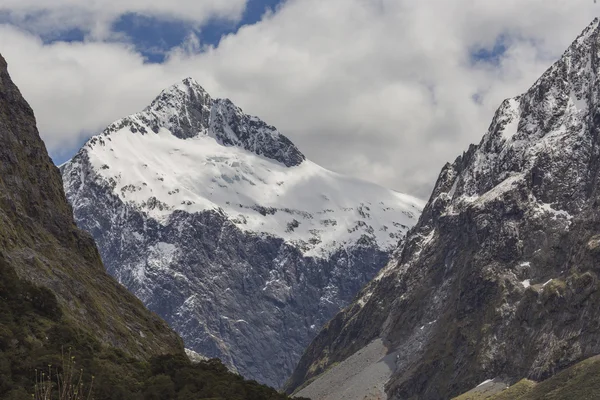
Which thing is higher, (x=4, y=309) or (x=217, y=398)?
(x=4, y=309)

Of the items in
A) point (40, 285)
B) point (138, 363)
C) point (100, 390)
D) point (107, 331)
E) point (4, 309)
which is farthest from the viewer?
point (107, 331)

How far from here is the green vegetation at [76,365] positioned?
13762cm

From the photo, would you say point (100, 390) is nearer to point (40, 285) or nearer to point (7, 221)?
point (40, 285)

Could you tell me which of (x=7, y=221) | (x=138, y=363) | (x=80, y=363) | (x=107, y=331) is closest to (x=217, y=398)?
(x=80, y=363)

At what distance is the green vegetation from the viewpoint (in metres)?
138

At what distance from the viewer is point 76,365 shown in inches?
5792

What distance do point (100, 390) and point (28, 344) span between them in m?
15.8

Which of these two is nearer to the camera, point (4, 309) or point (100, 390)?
point (100, 390)

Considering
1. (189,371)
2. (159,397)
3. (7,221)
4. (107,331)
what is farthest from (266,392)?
(7,221)

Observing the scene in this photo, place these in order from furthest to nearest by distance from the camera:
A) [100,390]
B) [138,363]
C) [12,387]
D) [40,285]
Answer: [40,285] < [138,363] < [100,390] < [12,387]

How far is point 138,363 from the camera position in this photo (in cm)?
17250

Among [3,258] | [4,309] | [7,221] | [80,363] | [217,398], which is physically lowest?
[217,398]

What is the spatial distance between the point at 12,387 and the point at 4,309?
102 ft

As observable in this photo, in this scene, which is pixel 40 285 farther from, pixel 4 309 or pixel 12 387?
pixel 12 387
